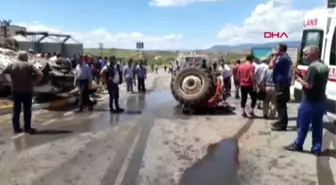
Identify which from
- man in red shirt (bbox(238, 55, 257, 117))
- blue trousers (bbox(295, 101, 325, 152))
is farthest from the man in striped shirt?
blue trousers (bbox(295, 101, 325, 152))

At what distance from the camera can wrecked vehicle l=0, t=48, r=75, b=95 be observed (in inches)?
596

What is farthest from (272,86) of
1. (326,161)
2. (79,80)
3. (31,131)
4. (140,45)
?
(140,45)

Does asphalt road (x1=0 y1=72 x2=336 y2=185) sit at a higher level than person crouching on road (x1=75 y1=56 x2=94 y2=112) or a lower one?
lower

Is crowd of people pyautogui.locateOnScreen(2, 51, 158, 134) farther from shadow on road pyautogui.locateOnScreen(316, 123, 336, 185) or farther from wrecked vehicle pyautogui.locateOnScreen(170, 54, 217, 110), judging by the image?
shadow on road pyautogui.locateOnScreen(316, 123, 336, 185)

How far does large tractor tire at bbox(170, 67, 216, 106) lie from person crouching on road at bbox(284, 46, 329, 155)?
579cm

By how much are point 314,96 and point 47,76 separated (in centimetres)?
976

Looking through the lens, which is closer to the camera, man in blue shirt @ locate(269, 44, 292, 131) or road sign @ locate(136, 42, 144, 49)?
man in blue shirt @ locate(269, 44, 292, 131)

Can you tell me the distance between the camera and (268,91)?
1223 centimetres

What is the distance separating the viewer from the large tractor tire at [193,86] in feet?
45.1

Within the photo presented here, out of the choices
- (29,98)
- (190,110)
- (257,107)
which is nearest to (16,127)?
(29,98)

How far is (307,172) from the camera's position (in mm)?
6828

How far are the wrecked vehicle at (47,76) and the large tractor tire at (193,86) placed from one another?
387 centimetres

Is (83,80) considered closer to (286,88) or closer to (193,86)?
(193,86)

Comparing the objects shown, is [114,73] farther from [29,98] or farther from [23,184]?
[23,184]
